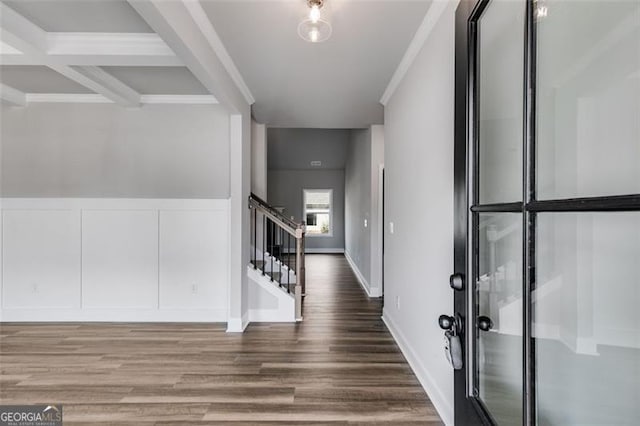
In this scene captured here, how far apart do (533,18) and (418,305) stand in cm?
210

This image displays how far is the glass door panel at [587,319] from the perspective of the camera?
0.67m

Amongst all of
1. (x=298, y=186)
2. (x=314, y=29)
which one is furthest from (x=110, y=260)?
(x=298, y=186)

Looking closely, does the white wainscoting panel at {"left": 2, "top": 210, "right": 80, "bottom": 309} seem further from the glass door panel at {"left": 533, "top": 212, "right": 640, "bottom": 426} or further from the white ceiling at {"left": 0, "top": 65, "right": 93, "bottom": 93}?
the glass door panel at {"left": 533, "top": 212, "right": 640, "bottom": 426}

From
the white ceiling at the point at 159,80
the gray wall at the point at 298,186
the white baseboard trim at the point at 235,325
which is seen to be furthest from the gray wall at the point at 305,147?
the white baseboard trim at the point at 235,325

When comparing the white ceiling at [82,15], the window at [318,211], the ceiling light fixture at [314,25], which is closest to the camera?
the ceiling light fixture at [314,25]

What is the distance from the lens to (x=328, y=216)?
9914mm

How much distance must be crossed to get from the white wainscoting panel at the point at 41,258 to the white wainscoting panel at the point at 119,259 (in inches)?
5.2

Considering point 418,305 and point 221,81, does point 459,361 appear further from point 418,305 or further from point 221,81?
point 221,81

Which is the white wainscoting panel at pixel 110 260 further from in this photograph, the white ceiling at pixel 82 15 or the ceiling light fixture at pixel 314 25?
the ceiling light fixture at pixel 314 25

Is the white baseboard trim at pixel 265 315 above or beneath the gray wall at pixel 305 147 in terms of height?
beneath

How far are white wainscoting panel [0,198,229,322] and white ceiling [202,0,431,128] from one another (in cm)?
157

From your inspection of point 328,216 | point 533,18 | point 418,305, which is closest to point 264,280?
point 418,305

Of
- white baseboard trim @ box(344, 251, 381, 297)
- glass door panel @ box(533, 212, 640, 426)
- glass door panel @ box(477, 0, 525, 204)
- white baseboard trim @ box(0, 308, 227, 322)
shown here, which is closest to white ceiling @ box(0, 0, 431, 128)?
glass door panel @ box(477, 0, 525, 204)

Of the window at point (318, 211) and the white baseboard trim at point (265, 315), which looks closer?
the white baseboard trim at point (265, 315)
